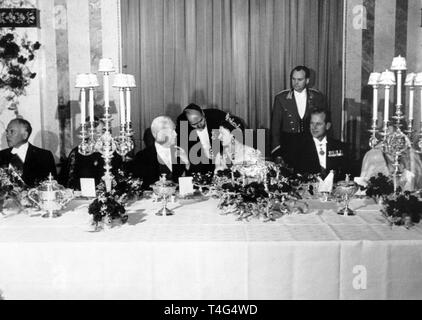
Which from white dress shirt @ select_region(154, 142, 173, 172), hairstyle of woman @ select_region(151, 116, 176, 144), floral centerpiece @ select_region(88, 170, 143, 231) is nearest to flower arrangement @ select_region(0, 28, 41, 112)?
hairstyle of woman @ select_region(151, 116, 176, 144)

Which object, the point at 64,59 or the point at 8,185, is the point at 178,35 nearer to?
the point at 64,59

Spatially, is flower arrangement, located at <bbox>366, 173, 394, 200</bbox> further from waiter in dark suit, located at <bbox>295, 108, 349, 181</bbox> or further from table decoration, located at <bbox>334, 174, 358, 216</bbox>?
waiter in dark suit, located at <bbox>295, 108, 349, 181</bbox>

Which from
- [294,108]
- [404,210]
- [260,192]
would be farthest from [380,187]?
[294,108]

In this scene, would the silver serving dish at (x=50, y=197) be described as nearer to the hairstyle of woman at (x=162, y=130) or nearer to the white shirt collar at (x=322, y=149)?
the hairstyle of woman at (x=162, y=130)

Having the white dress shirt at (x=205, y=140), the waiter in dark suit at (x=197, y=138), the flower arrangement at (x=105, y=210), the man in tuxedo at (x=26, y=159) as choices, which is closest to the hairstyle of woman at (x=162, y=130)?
the waiter in dark suit at (x=197, y=138)

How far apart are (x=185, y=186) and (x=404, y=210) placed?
169 centimetres

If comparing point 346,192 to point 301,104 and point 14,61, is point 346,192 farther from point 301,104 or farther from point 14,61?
point 14,61

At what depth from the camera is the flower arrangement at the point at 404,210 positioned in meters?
3.19

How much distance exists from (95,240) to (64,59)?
4.28 meters

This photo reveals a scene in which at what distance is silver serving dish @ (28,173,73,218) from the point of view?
3.52m

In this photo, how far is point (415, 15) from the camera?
21.8 ft

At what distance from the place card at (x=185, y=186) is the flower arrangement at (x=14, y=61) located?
139 inches

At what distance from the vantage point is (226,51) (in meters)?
6.69
